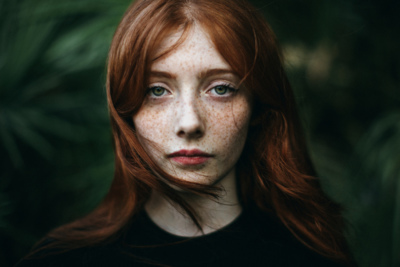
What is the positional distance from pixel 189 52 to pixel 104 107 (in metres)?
0.75

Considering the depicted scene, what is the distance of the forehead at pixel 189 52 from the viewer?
759mm

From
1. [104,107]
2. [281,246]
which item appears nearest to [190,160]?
[281,246]

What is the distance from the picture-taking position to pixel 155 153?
82 centimetres

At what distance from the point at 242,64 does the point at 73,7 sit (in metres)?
0.81

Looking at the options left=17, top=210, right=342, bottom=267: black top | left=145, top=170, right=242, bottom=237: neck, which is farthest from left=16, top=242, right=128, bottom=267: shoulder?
left=145, top=170, right=242, bottom=237: neck

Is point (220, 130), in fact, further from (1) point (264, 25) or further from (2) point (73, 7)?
(2) point (73, 7)

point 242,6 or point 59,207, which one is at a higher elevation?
point 242,6

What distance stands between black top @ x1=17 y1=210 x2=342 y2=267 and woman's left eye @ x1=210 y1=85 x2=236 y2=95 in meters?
0.31

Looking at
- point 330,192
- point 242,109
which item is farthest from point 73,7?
point 330,192

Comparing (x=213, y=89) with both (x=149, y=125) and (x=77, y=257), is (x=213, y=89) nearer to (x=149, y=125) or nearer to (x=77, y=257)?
(x=149, y=125)

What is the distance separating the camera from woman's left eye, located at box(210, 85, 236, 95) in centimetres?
80

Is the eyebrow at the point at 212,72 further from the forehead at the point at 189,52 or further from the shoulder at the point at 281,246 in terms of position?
the shoulder at the point at 281,246

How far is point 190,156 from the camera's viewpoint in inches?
31.2

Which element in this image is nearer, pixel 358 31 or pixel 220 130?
pixel 220 130
